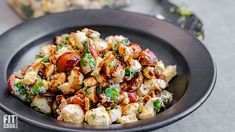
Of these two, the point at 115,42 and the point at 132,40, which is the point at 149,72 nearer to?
the point at 115,42

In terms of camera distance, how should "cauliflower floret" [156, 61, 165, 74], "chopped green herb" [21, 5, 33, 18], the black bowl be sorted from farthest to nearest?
"chopped green herb" [21, 5, 33, 18] → "cauliflower floret" [156, 61, 165, 74] → the black bowl

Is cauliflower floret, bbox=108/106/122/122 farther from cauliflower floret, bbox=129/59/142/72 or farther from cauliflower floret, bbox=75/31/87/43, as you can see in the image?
cauliflower floret, bbox=75/31/87/43

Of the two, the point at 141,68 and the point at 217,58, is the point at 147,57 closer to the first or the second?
the point at 141,68

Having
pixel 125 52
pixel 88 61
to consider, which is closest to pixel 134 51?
pixel 125 52

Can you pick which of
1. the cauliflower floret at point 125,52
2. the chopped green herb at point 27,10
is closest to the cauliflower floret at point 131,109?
the cauliflower floret at point 125,52

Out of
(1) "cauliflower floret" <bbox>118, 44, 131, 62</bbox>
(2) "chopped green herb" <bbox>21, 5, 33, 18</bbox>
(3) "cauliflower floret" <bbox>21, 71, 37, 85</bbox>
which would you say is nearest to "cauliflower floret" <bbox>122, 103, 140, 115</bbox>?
(1) "cauliflower floret" <bbox>118, 44, 131, 62</bbox>

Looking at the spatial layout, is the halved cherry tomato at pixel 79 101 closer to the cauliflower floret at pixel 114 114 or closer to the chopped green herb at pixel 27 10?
the cauliflower floret at pixel 114 114
